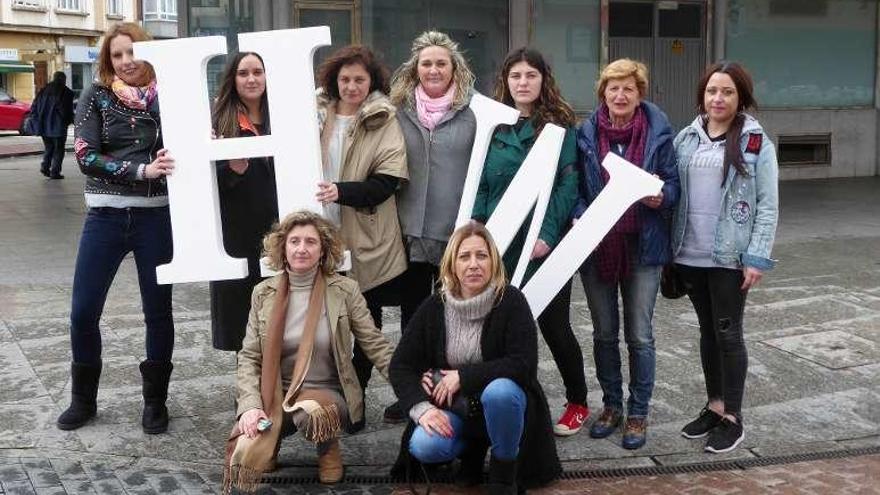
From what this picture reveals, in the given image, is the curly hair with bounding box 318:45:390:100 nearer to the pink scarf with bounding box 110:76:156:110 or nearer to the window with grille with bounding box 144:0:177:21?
the pink scarf with bounding box 110:76:156:110

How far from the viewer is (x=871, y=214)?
12.1m

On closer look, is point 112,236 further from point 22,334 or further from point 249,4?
point 249,4

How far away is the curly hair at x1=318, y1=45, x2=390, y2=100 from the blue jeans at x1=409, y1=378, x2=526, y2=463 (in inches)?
61.1

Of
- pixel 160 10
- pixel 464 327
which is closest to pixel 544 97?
pixel 464 327

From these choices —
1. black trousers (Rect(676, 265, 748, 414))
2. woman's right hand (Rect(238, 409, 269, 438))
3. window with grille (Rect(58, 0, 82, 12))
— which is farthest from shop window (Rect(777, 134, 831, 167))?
window with grille (Rect(58, 0, 82, 12))

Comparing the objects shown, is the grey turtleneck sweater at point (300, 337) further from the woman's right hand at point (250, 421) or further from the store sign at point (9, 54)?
the store sign at point (9, 54)

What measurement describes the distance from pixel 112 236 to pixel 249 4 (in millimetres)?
7545

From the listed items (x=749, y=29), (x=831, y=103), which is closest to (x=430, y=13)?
(x=749, y=29)

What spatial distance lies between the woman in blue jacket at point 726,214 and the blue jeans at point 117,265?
7.90ft

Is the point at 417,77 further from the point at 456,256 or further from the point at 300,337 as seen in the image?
the point at 300,337

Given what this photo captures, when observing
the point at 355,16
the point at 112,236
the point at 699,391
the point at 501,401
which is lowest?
the point at 699,391

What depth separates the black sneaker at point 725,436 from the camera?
4875mm

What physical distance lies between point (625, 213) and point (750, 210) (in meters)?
0.54

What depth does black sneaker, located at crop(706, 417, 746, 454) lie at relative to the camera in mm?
4875
